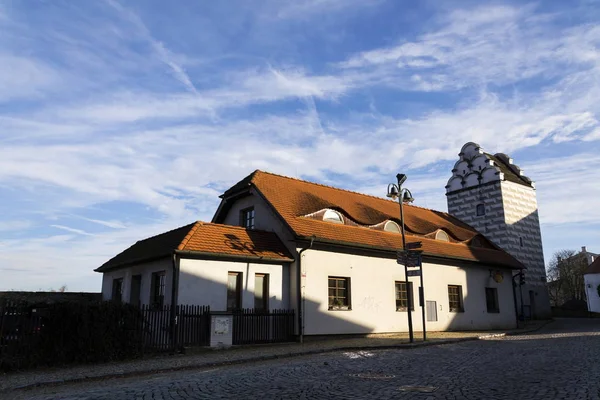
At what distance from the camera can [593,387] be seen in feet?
24.7

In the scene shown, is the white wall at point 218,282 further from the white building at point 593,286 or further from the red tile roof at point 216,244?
the white building at point 593,286

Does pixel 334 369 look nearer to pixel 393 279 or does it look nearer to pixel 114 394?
pixel 114 394

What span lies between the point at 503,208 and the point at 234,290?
24661 mm

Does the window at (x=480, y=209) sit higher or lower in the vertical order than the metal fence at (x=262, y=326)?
higher

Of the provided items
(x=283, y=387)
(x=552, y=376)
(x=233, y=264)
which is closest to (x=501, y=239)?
(x=233, y=264)

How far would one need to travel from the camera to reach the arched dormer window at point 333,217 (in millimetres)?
20717

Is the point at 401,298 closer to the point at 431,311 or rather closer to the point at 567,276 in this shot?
the point at 431,311

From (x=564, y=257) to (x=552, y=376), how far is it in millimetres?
72730

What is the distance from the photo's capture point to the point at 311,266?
18.4 meters

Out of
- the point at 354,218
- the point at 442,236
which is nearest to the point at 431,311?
the point at 442,236

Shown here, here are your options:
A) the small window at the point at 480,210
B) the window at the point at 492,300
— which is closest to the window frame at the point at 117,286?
the window at the point at 492,300

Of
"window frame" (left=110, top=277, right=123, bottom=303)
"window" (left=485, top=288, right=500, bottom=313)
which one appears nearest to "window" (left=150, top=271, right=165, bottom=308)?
"window frame" (left=110, top=277, right=123, bottom=303)

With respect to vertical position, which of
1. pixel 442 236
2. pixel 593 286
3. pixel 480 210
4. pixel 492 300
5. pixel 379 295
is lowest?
pixel 492 300

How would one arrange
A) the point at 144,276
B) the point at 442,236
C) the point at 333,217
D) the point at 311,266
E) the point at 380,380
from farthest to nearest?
the point at 442,236, the point at 333,217, the point at 144,276, the point at 311,266, the point at 380,380
